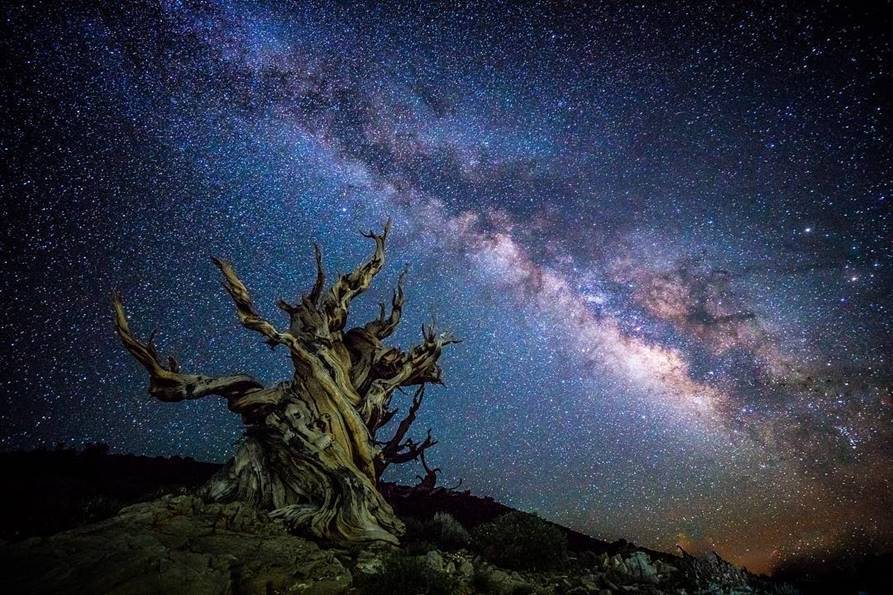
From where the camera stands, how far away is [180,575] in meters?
4.88

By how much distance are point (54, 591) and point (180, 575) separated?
1.17m

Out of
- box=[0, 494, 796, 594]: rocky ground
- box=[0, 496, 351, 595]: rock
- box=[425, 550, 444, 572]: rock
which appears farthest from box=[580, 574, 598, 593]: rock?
box=[0, 496, 351, 595]: rock

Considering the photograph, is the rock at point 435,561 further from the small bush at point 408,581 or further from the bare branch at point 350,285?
the bare branch at point 350,285

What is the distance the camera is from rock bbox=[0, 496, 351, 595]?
14.9 ft

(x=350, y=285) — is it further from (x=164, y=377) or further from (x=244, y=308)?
(x=164, y=377)

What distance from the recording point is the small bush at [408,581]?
5.29 metres

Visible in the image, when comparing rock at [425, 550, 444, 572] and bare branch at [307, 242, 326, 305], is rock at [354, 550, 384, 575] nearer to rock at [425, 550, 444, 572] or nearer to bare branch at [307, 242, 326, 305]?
rock at [425, 550, 444, 572]

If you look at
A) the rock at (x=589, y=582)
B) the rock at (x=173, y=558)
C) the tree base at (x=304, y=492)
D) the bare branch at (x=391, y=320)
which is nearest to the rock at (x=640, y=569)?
the rock at (x=589, y=582)

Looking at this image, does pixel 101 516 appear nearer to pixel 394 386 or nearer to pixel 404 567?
pixel 404 567

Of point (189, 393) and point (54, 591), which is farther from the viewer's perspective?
point (189, 393)

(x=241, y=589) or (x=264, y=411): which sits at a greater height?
(x=264, y=411)

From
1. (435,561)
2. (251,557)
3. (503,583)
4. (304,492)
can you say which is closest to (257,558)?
(251,557)

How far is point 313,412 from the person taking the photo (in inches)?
378

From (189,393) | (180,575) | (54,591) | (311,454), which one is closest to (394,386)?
(311,454)
